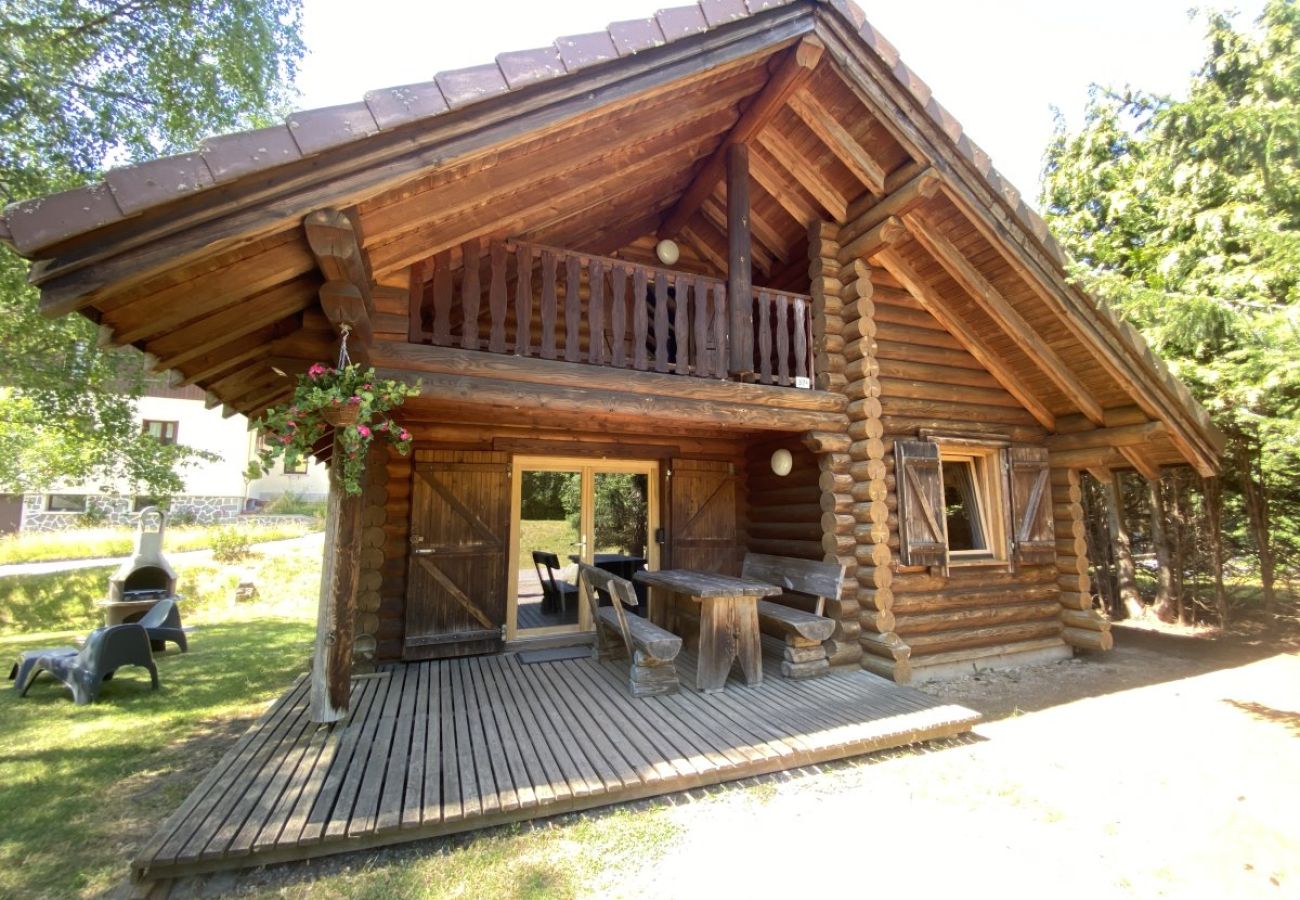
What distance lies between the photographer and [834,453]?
5.77m

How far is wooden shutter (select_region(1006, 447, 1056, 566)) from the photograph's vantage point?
6487 mm

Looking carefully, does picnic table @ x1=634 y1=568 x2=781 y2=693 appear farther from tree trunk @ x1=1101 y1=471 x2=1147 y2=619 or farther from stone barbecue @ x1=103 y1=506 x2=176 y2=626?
stone barbecue @ x1=103 y1=506 x2=176 y2=626

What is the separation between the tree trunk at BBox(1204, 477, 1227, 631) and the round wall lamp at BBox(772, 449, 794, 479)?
766 cm

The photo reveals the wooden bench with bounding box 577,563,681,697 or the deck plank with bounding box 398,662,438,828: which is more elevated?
the wooden bench with bounding box 577,563,681,697

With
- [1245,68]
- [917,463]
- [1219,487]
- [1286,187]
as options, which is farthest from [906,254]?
[1219,487]

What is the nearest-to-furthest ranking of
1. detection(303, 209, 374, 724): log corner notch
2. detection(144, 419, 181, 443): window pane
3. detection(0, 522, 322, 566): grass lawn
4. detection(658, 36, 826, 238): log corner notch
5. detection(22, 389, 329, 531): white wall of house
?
detection(303, 209, 374, 724): log corner notch, detection(658, 36, 826, 238): log corner notch, detection(0, 522, 322, 566): grass lawn, detection(22, 389, 329, 531): white wall of house, detection(144, 419, 181, 443): window pane

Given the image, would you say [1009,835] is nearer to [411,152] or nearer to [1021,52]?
[411,152]

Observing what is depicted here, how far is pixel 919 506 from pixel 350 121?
599cm

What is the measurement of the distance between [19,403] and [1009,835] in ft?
35.6

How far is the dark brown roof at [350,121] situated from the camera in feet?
7.41

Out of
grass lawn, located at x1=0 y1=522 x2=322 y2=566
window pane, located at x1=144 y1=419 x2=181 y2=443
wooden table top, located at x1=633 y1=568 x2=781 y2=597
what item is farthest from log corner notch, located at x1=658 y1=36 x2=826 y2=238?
window pane, located at x1=144 y1=419 x2=181 y2=443

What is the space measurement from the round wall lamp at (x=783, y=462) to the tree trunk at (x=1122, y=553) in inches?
274

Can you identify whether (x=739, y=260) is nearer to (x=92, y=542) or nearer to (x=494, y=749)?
(x=494, y=749)

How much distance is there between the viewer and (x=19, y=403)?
21.8 feet
